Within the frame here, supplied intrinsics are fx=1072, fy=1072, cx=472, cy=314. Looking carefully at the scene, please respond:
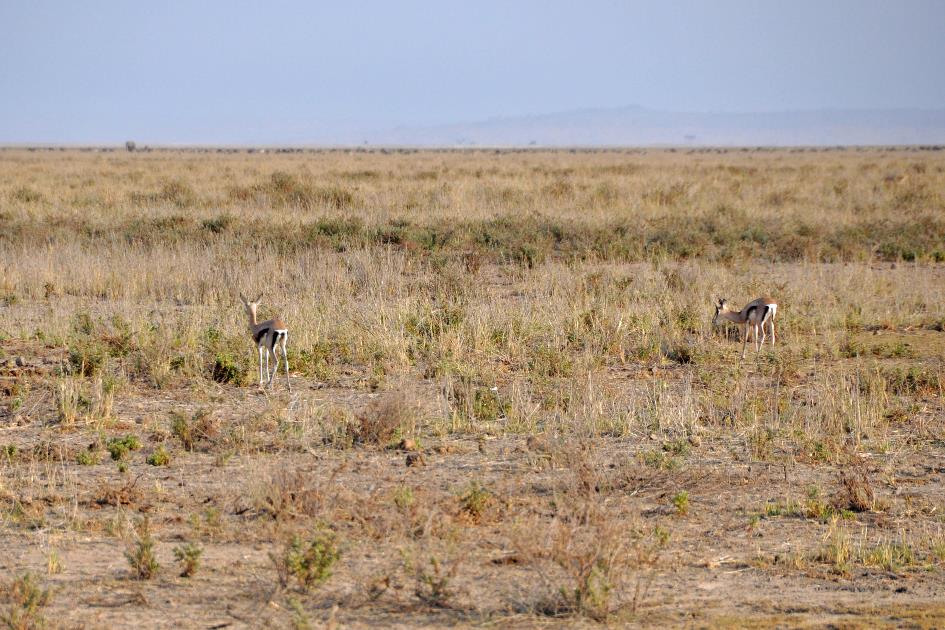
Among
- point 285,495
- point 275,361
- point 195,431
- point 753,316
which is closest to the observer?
point 285,495

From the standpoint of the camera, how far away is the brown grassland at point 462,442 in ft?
18.1

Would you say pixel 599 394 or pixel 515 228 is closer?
pixel 599 394

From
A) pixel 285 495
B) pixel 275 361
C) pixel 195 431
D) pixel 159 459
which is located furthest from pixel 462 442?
pixel 275 361

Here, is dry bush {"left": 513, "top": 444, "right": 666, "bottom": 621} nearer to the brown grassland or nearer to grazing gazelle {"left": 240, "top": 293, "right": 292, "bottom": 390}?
the brown grassland

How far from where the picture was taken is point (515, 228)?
2062cm

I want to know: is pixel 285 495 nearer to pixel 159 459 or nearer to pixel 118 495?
pixel 118 495

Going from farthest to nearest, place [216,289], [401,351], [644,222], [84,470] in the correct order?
[644,222] → [216,289] → [401,351] → [84,470]

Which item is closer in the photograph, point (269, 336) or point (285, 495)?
point (285, 495)

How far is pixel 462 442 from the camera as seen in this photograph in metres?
8.30

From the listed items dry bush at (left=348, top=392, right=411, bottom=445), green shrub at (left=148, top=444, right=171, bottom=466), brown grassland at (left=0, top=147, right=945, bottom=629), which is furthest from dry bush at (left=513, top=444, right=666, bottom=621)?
green shrub at (left=148, top=444, right=171, bottom=466)

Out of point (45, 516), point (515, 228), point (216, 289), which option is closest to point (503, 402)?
point (45, 516)

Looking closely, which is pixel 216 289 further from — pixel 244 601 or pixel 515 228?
pixel 244 601

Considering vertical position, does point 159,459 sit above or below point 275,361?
below

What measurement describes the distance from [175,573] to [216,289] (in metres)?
9.16
